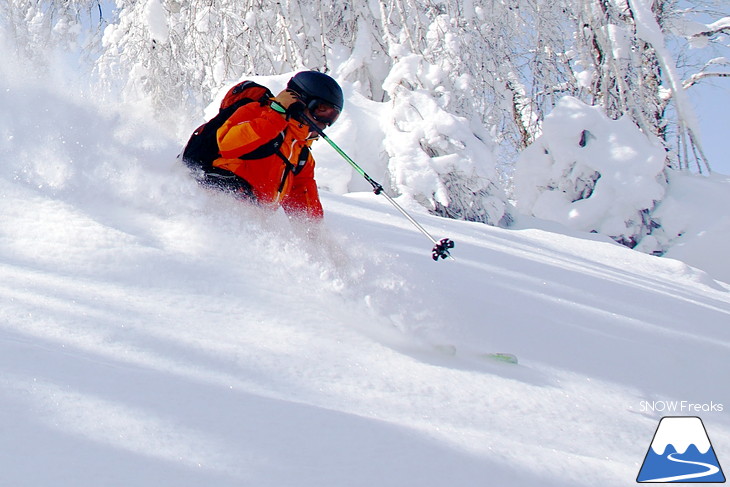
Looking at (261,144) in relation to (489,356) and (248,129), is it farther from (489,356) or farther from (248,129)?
(489,356)

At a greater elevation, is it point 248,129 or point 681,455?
point 248,129

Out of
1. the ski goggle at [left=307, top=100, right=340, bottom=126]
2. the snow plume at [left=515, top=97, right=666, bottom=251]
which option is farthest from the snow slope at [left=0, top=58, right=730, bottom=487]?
the snow plume at [left=515, top=97, right=666, bottom=251]

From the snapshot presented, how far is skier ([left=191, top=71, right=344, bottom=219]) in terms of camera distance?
3451mm

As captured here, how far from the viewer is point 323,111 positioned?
3.56m

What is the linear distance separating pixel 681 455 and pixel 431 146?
5.59 metres

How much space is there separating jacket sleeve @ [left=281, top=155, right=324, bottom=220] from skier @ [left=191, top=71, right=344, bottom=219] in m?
0.13

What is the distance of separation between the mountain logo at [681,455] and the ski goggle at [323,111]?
2275mm

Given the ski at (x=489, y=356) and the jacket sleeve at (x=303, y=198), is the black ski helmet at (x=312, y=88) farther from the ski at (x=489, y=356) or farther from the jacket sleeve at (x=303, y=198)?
the ski at (x=489, y=356)

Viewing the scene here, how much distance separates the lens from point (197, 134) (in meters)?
3.70

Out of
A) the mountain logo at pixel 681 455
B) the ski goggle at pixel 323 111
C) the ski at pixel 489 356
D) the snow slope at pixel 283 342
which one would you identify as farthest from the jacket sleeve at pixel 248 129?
the mountain logo at pixel 681 455

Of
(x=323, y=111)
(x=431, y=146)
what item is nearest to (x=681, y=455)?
(x=323, y=111)

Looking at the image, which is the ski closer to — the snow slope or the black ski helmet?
the snow slope

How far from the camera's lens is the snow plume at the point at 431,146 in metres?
7.22

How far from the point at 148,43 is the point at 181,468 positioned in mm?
8985
